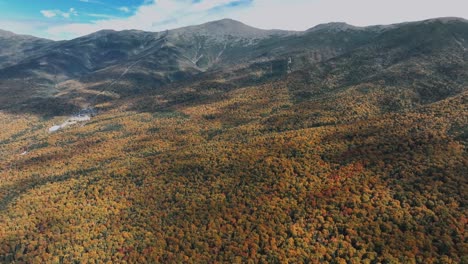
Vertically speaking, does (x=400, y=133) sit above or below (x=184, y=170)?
above

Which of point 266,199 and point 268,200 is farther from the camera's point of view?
point 266,199

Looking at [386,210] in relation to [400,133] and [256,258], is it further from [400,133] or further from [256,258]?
[400,133]

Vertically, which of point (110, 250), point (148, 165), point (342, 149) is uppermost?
point (342, 149)

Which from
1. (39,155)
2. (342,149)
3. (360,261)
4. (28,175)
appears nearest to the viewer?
(360,261)

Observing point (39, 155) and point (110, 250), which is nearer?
point (110, 250)

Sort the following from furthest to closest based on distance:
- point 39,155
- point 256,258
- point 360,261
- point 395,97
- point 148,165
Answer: point 395,97 < point 39,155 < point 148,165 < point 256,258 < point 360,261

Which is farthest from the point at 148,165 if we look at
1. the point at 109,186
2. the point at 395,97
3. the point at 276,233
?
the point at 395,97

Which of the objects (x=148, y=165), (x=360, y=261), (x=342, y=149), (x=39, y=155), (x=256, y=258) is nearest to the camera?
(x=360, y=261)

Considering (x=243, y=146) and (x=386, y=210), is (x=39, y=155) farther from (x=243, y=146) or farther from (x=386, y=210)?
(x=386, y=210)

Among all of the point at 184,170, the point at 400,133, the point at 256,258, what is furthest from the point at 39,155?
the point at 400,133
